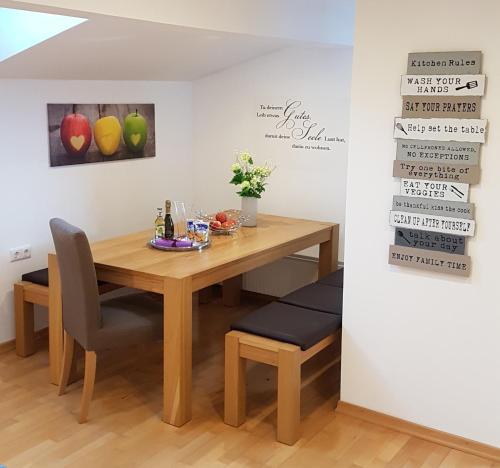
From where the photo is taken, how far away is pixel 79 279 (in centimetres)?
338

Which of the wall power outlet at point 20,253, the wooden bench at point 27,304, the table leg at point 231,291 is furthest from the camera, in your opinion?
the table leg at point 231,291

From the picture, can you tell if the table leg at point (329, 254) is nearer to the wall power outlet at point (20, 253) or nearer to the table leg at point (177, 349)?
the table leg at point (177, 349)

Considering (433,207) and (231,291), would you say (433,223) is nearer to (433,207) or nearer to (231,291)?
(433,207)

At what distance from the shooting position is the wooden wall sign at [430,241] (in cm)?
310

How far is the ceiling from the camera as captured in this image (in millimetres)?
3570

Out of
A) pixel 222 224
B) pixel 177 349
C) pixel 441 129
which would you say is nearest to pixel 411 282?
pixel 441 129

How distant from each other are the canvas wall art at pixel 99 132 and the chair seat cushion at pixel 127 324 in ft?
3.85

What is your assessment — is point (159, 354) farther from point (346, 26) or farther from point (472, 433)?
point (346, 26)

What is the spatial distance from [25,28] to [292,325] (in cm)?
201

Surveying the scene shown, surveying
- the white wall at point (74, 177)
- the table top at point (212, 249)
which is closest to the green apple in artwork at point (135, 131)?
the white wall at point (74, 177)

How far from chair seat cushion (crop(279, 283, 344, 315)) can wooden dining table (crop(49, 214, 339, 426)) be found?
28 cm

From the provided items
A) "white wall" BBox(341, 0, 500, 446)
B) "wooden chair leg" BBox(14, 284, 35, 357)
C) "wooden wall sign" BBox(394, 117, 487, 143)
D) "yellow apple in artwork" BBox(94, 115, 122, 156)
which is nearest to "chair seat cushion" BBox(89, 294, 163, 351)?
"wooden chair leg" BBox(14, 284, 35, 357)

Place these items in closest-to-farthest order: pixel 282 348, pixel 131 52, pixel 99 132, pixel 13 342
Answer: pixel 282 348 → pixel 131 52 → pixel 13 342 → pixel 99 132

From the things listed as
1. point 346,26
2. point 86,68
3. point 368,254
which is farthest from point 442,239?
point 86,68
